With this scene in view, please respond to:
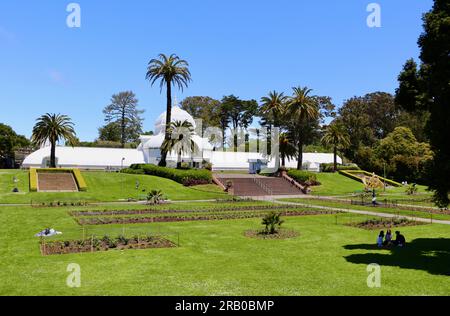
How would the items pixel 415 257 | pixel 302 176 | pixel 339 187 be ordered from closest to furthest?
1. pixel 415 257
2. pixel 302 176
3. pixel 339 187

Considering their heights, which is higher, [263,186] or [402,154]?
[402,154]

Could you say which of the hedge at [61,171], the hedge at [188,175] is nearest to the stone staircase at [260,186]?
the hedge at [188,175]

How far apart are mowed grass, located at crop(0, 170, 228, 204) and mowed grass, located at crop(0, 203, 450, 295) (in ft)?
62.1

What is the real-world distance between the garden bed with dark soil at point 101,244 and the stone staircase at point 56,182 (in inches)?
1203

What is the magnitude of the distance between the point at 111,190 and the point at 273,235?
104ft

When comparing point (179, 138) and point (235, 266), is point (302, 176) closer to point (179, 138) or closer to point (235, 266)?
point (179, 138)

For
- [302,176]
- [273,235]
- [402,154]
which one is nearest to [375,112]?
[402,154]

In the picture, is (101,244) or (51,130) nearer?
(101,244)

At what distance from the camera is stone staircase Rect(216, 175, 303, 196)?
5750 centimetres

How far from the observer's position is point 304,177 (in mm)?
63781

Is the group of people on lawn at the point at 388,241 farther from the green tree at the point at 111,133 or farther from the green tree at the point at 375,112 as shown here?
the green tree at the point at 111,133

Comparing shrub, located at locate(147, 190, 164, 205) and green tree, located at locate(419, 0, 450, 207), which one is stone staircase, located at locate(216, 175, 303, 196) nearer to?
shrub, located at locate(147, 190, 164, 205)

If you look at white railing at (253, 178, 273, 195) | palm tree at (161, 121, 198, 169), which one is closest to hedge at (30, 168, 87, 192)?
palm tree at (161, 121, 198, 169)
